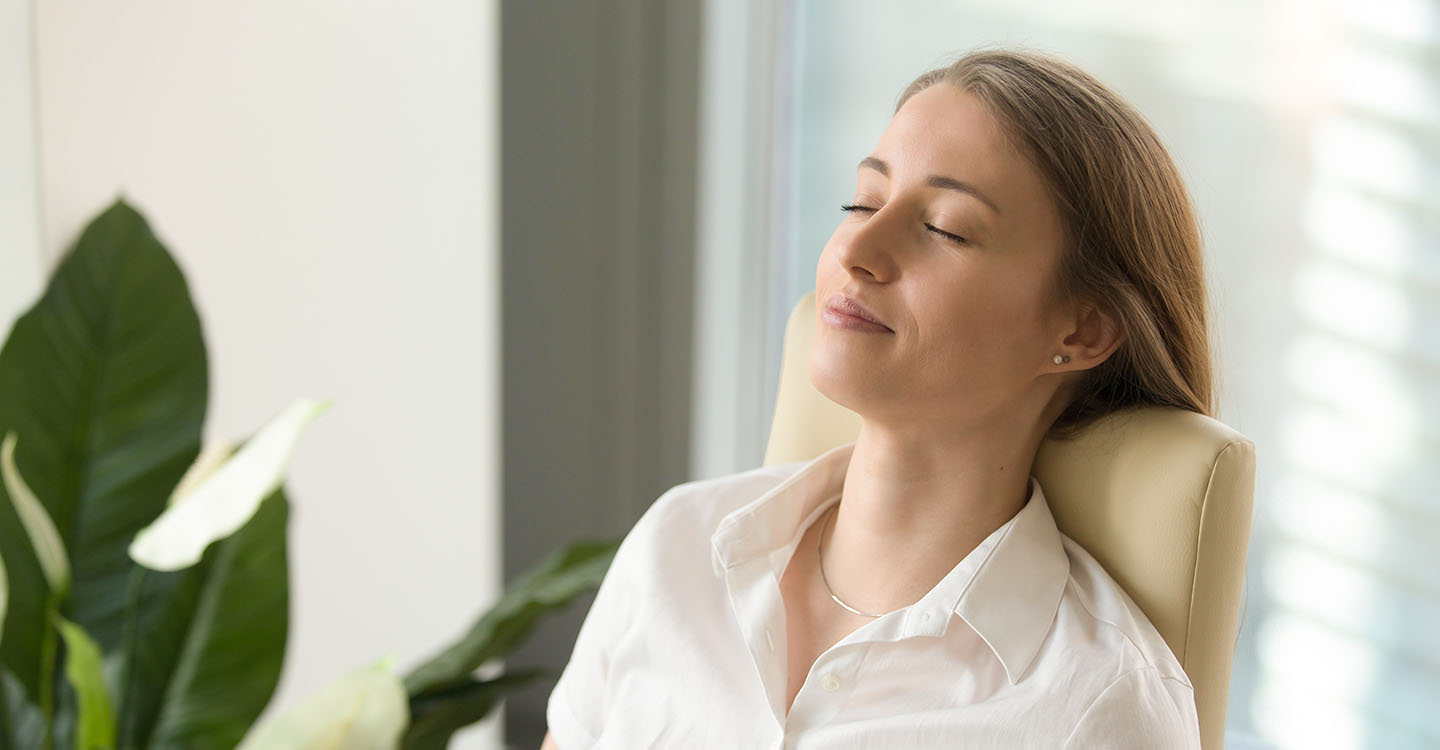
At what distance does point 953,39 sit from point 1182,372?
1130 mm

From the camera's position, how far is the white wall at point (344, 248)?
169 centimetres

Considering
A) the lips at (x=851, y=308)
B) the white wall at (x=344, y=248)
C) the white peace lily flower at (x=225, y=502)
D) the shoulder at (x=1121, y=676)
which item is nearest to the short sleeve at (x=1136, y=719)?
the shoulder at (x=1121, y=676)

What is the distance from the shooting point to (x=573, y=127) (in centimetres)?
221

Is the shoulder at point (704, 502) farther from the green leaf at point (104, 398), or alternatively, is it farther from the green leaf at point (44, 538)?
the green leaf at point (44, 538)

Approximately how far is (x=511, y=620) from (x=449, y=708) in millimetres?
99

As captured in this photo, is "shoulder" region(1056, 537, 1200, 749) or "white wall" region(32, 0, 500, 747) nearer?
"shoulder" region(1056, 537, 1200, 749)

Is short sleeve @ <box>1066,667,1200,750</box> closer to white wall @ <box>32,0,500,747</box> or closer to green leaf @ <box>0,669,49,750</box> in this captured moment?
green leaf @ <box>0,669,49,750</box>

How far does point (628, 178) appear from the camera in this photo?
2.26m

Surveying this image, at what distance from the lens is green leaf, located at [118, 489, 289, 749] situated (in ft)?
2.93

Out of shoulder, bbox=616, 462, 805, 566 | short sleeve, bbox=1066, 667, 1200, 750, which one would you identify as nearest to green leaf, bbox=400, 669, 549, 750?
shoulder, bbox=616, 462, 805, 566

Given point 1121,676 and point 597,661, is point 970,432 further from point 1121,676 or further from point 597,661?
point 597,661

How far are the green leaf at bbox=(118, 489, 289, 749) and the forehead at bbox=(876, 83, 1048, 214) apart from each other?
0.58m

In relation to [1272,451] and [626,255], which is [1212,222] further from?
[626,255]

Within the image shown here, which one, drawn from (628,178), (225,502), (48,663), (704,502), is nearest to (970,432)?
(704,502)
